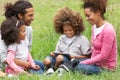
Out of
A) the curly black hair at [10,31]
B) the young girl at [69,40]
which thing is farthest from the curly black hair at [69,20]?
the curly black hair at [10,31]

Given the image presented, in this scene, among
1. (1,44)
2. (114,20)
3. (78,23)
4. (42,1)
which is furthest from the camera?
(42,1)

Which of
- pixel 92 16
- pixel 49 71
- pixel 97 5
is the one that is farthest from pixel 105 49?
pixel 49 71

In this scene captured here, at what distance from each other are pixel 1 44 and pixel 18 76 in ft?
1.96

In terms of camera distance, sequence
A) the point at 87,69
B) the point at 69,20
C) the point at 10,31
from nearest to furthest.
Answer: the point at 10,31 < the point at 87,69 < the point at 69,20

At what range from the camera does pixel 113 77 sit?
5965mm

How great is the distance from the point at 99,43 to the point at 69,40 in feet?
1.69

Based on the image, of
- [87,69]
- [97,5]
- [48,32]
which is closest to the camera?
[87,69]

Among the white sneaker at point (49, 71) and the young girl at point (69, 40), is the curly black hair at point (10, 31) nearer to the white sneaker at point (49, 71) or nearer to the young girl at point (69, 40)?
the white sneaker at point (49, 71)

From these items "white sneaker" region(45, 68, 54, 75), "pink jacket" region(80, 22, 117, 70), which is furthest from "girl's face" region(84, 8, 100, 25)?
"white sneaker" region(45, 68, 54, 75)

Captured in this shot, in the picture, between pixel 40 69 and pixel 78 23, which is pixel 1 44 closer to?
pixel 40 69

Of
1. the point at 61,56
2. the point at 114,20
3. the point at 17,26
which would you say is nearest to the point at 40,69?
the point at 61,56

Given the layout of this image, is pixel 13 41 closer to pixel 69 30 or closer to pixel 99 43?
pixel 69 30

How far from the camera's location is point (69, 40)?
6652 millimetres

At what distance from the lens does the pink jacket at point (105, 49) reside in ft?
20.4
